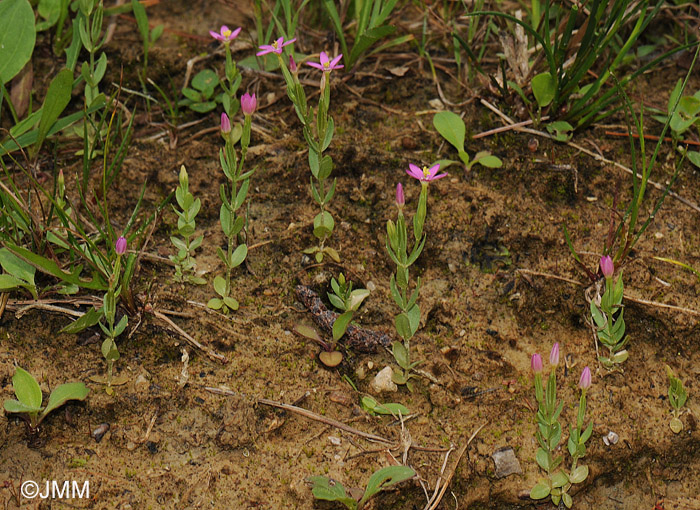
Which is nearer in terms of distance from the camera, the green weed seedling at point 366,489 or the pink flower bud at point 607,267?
the green weed seedling at point 366,489

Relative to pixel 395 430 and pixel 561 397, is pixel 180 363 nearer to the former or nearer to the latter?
pixel 395 430

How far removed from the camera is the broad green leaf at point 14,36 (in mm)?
2564

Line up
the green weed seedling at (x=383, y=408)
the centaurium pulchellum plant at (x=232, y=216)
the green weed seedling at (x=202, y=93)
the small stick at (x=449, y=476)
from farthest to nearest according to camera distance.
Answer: the green weed seedling at (x=202, y=93) < the centaurium pulchellum plant at (x=232, y=216) < the green weed seedling at (x=383, y=408) < the small stick at (x=449, y=476)

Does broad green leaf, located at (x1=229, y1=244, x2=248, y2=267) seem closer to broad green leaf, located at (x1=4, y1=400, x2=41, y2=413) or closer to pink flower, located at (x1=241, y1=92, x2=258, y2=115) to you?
pink flower, located at (x1=241, y1=92, x2=258, y2=115)

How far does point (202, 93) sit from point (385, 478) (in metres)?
1.76

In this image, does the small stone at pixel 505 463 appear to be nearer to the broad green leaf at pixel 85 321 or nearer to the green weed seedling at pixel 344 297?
the green weed seedling at pixel 344 297

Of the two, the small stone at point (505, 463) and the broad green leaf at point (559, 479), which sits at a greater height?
the broad green leaf at point (559, 479)

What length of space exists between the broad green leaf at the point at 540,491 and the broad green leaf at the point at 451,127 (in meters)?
1.26

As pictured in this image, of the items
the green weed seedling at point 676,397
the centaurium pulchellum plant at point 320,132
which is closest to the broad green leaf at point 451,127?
the centaurium pulchellum plant at point 320,132

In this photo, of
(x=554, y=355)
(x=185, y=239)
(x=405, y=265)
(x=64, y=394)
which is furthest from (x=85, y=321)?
(x=554, y=355)

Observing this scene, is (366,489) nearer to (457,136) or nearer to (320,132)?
(320,132)

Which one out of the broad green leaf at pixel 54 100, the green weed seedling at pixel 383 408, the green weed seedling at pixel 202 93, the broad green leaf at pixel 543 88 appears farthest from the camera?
the green weed seedling at pixel 202 93

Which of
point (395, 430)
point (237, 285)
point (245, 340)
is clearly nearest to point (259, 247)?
point (237, 285)

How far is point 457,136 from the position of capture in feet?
8.45
